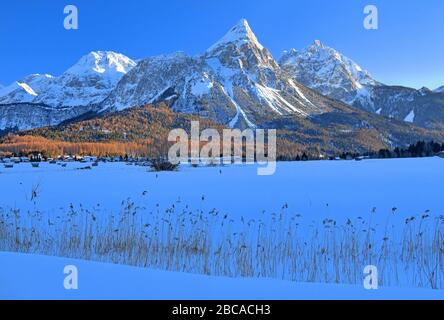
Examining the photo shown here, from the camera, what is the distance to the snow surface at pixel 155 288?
402 centimetres

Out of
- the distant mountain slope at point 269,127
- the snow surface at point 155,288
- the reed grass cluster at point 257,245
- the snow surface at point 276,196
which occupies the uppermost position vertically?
the distant mountain slope at point 269,127

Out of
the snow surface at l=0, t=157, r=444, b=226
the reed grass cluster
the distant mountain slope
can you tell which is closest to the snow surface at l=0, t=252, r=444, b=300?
the reed grass cluster

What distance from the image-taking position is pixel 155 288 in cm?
428

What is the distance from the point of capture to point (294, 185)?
55.9ft

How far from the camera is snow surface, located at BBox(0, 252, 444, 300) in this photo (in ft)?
13.2

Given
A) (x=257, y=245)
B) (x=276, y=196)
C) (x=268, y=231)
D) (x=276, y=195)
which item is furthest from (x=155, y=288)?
(x=276, y=195)

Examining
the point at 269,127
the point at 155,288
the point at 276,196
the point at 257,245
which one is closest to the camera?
the point at 155,288

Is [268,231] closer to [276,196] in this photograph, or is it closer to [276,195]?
[276,196]

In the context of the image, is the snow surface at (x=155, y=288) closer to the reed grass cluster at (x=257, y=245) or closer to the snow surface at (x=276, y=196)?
the reed grass cluster at (x=257, y=245)

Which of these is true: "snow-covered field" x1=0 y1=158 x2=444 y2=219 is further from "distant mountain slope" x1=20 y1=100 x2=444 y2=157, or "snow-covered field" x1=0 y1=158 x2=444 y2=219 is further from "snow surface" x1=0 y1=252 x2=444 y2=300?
"distant mountain slope" x1=20 y1=100 x2=444 y2=157

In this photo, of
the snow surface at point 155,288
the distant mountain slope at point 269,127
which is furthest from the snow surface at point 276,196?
the distant mountain slope at point 269,127
